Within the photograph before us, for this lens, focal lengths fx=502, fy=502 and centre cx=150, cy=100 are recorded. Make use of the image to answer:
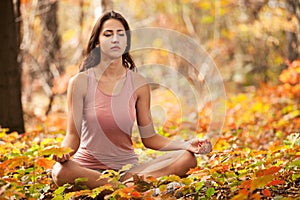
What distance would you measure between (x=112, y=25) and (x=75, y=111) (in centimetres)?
70

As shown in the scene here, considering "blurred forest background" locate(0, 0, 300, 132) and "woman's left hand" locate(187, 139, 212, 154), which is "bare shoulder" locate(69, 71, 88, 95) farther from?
"blurred forest background" locate(0, 0, 300, 132)

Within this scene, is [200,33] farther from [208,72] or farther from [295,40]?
[295,40]

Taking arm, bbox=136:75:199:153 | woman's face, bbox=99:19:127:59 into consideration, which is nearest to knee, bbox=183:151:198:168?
arm, bbox=136:75:199:153

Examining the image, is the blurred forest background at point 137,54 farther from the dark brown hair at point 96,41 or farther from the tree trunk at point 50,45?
the dark brown hair at point 96,41

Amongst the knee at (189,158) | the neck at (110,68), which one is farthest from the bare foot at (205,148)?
the neck at (110,68)

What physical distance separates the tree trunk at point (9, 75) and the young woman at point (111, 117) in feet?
6.82

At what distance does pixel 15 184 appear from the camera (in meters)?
2.94

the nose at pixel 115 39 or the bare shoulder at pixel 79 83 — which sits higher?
the nose at pixel 115 39

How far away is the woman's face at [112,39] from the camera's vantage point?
3.70 meters

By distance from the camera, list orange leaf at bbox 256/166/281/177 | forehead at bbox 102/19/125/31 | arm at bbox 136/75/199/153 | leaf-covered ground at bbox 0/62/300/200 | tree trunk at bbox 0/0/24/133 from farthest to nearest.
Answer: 1. tree trunk at bbox 0/0/24/133
2. arm at bbox 136/75/199/153
3. forehead at bbox 102/19/125/31
4. leaf-covered ground at bbox 0/62/300/200
5. orange leaf at bbox 256/166/281/177

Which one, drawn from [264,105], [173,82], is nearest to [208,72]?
[173,82]

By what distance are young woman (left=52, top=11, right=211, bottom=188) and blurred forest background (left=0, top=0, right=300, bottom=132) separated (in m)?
2.13

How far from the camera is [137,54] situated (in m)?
17.2

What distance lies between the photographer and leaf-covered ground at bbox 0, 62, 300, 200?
2.79m
